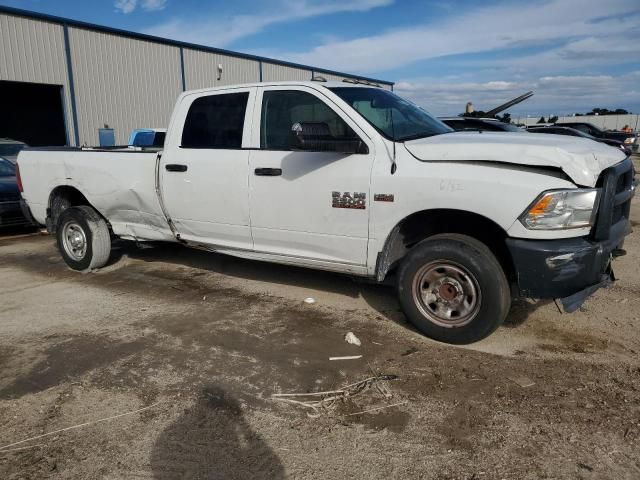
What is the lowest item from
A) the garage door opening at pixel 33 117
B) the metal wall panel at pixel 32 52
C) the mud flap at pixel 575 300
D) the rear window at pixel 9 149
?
the mud flap at pixel 575 300

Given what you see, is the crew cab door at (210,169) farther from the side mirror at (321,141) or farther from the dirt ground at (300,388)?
the side mirror at (321,141)

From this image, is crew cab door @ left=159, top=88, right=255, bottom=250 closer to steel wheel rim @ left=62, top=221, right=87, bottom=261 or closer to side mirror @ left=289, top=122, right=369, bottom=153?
side mirror @ left=289, top=122, right=369, bottom=153

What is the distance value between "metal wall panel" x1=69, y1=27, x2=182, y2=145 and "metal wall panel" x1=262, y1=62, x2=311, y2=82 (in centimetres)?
509

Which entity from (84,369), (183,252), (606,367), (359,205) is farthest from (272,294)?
(606,367)

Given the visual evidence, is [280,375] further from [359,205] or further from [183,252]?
[183,252]

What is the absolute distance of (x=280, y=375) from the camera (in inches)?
137

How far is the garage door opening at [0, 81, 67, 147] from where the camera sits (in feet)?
76.1

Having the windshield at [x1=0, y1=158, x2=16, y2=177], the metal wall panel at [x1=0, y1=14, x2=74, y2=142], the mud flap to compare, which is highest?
the metal wall panel at [x1=0, y1=14, x2=74, y2=142]

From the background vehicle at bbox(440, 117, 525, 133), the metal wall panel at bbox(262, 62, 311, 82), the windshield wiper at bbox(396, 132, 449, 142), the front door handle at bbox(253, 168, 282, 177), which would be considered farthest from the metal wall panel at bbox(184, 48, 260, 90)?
the windshield wiper at bbox(396, 132, 449, 142)

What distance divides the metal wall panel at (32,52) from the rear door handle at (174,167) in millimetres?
12691

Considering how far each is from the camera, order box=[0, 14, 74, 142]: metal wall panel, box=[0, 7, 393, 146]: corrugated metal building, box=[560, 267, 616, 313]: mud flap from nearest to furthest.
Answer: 1. box=[560, 267, 616, 313]: mud flap
2. box=[0, 14, 74, 142]: metal wall panel
3. box=[0, 7, 393, 146]: corrugated metal building

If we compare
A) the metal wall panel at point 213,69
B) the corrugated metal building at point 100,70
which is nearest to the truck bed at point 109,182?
the corrugated metal building at point 100,70

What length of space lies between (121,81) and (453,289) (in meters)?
17.3

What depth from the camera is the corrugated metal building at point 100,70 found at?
14898 millimetres
